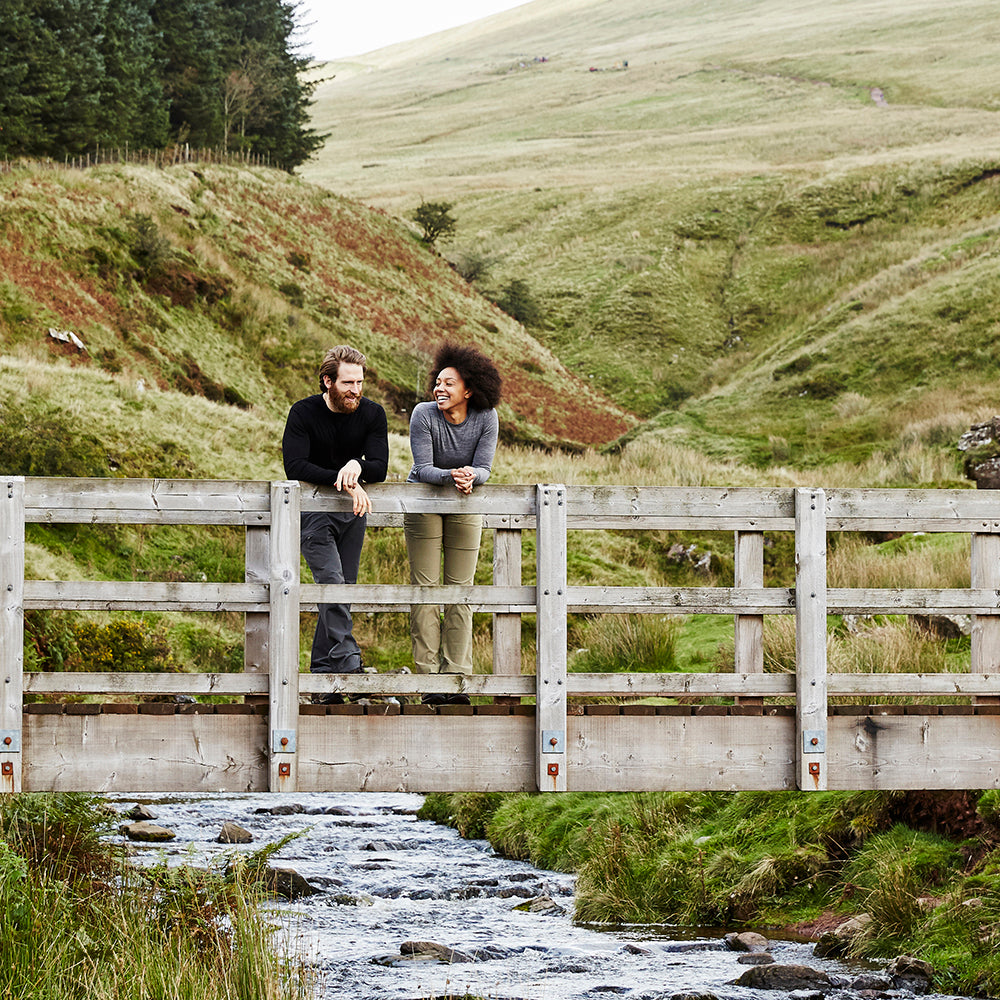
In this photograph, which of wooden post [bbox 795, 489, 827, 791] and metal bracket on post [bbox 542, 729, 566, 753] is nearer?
metal bracket on post [bbox 542, 729, 566, 753]

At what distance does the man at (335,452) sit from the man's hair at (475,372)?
0.52m

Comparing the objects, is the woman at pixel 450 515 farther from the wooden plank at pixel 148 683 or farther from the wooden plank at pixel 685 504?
the wooden plank at pixel 148 683

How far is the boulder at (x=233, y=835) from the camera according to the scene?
46.6ft

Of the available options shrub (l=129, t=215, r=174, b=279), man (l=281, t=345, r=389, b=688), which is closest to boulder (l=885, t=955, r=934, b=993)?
man (l=281, t=345, r=389, b=688)

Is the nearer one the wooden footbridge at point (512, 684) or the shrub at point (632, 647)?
A: the wooden footbridge at point (512, 684)

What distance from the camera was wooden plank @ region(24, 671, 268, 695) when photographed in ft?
Answer: 23.4

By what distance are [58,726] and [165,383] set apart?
24.6 m

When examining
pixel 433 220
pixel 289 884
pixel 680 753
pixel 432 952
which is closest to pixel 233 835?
pixel 289 884

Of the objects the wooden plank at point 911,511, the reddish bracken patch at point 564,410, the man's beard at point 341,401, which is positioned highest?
the reddish bracken patch at point 564,410

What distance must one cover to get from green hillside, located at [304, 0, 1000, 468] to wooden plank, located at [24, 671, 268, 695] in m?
22.3

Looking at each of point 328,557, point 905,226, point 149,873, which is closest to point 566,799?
point 149,873

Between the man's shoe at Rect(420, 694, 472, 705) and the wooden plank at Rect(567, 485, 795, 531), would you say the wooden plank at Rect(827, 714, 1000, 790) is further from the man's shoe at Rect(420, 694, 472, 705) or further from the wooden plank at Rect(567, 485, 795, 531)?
the man's shoe at Rect(420, 694, 472, 705)

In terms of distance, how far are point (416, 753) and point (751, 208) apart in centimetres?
6430

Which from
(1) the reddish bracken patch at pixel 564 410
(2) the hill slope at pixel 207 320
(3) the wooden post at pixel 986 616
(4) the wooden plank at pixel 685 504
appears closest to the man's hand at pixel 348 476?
(4) the wooden plank at pixel 685 504
